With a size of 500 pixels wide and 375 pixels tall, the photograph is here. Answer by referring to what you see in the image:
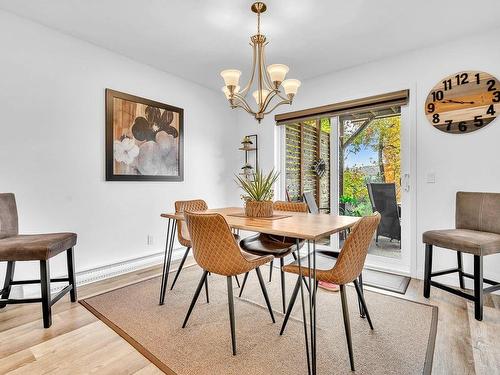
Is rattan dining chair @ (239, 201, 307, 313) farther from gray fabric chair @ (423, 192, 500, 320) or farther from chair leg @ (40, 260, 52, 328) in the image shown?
chair leg @ (40, 260, 52, 328)

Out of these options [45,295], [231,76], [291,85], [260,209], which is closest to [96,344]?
[45,295]

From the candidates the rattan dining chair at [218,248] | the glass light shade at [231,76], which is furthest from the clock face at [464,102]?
the rattan dining chair at [218,248]

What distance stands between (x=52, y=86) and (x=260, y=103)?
6.25 feet

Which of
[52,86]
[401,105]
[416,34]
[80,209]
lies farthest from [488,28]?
[80,209]

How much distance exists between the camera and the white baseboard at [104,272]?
2359 millimetres

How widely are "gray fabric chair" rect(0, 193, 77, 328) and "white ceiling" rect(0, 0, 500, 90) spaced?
1605 mm

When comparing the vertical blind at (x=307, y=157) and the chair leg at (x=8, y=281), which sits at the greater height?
the vertical blind at (x=307, y=157)

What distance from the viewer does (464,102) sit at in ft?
8.33

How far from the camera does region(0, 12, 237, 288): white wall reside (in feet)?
7.49

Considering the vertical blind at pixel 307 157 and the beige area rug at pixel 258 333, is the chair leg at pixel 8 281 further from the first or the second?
the vertical blind at pixel 307 157

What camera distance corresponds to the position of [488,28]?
2.43 meters

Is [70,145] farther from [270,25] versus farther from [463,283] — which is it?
[463,283]

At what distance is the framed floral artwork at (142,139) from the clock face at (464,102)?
285cm

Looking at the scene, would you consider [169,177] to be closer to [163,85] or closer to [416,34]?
[163,85]
